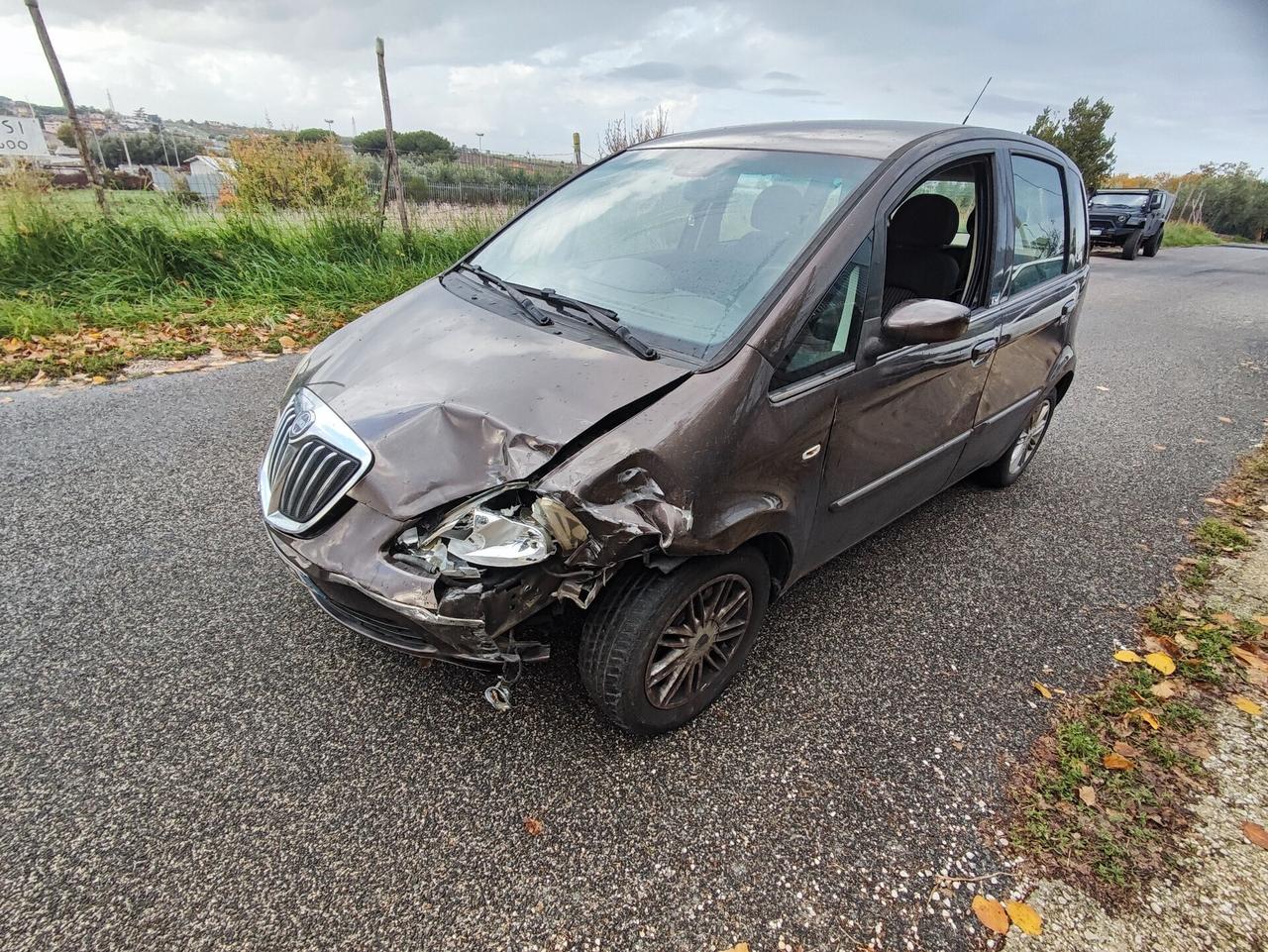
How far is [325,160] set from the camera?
23.8 feet

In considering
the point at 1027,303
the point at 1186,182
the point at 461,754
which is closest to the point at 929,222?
the point at 1027,303

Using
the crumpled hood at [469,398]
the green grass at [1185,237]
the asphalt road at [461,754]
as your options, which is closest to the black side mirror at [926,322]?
the crumpled hood at [469,398]

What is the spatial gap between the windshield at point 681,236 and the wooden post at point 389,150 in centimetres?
520

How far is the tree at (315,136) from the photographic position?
299 inches

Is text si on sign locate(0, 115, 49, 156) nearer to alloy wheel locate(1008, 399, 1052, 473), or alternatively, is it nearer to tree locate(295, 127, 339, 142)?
tree locate(295, 127, 339, 142)

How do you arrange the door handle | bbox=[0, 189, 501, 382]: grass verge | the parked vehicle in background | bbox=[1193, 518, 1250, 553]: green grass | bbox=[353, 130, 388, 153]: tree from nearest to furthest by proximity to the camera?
the door handle
bbox=[1193, 518, 1250, 553]: green grass
bbox=[0, 189, 501, 382]: grass verge
bbox=[353, 130, 388, 153]: tree
the parked vehicle in background

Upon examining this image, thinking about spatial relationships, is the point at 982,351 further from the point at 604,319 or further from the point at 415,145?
the point at 415,145

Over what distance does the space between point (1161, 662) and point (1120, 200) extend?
20001 mm

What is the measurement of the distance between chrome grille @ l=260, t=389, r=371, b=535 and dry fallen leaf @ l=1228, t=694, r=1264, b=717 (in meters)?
3.13

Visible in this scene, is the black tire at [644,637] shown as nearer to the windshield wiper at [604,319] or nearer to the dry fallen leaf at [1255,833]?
the windshield wiper at [604,319]

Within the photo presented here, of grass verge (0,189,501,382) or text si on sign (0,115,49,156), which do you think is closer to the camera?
grass verge (0,189,501,382)

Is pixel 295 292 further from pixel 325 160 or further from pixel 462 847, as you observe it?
pixel 462 847

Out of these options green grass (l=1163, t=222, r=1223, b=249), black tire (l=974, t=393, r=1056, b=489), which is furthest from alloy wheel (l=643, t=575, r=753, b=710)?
green grass (l=1163, t=222, r=1223, b=249)

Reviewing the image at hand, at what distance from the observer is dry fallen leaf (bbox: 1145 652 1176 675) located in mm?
2627
